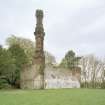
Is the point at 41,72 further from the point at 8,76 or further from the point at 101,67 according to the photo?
the point at 101,67

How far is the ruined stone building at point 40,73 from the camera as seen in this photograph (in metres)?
45.4

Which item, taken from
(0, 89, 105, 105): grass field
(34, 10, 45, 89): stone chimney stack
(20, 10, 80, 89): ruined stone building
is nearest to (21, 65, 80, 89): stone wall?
(20, 10, 80, 89): ruined stone building

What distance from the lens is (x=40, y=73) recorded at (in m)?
45.3

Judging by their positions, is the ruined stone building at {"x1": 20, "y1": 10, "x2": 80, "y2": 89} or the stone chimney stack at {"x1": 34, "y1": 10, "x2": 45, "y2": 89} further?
the ruined stone building at {"x1": 20, "y1": 10, "x2": 80, "y2": 89}

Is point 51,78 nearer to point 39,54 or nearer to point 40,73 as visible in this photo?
point 40,73

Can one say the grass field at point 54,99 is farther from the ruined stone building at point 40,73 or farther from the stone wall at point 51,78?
the stone wall at point 51,78

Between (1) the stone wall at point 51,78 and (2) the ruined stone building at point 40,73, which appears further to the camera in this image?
(1) the stone wall at point 51,78

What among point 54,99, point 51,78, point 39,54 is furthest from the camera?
point 51,78

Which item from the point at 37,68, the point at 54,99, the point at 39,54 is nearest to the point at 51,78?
the point at 37,68

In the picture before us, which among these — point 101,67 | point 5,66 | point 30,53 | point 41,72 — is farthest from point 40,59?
point 101,67

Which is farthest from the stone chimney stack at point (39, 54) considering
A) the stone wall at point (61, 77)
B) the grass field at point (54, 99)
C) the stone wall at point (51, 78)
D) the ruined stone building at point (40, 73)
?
the grass field at point (54, 99)

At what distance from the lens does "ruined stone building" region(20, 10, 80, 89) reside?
45369 millimetres

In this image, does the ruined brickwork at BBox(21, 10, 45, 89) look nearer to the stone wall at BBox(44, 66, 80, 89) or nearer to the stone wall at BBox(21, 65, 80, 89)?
the stone wall at BBox(21, 65, 80, 89)

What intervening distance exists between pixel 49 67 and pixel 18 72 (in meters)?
7.03
